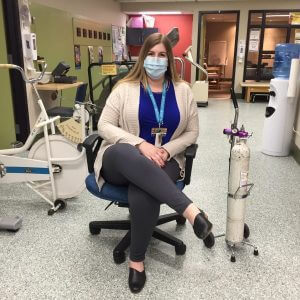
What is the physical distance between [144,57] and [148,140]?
483 mm

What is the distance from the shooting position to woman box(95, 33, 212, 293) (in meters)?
1.57

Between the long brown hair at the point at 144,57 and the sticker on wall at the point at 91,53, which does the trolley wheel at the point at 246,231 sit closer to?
the long brown hair at the point at 144,57

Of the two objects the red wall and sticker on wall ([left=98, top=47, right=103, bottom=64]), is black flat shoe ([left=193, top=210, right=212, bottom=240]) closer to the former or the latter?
sticker on wall ([left=98, top=47, right=103, bottom=64])

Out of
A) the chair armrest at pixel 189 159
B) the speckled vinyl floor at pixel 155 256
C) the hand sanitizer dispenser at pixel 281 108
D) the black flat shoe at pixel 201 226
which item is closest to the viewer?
the black flat shoe at pixel 201 226

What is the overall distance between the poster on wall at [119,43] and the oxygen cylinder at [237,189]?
6.21 meters

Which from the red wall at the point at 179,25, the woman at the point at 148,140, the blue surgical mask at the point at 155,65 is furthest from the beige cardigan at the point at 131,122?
the red wall at the point at 179,25

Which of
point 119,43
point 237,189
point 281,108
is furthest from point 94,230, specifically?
point 119,43

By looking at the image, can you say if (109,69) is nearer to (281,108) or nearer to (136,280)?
(281,108)

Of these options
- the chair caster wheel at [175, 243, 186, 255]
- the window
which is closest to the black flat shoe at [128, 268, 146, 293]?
the chair caster wheel at [175, 243, 186, 255]

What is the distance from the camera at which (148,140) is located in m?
1.89

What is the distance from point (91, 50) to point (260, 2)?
4339mm

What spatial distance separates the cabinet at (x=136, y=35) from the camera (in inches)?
325

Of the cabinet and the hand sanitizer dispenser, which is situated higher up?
the cabinet

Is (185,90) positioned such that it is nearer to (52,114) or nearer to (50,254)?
(50,254)
